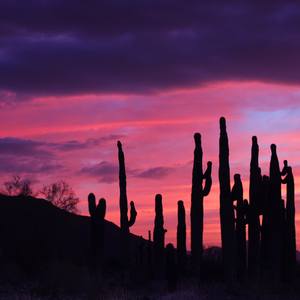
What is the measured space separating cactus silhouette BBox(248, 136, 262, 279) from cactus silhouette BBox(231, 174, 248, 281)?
34 cm

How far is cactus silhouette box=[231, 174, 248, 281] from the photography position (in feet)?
97.8

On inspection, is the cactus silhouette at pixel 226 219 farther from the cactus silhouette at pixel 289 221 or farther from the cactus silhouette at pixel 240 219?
the cactus silhouette at pixel 289 221

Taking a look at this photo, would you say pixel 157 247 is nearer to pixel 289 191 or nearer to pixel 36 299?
pixel 289 191

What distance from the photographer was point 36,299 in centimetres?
2378

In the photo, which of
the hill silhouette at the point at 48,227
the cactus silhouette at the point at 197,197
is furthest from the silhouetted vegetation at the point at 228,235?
the hill silhouette at the point at 48,227

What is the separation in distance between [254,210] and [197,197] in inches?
104

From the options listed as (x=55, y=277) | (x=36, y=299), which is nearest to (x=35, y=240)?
(x=55, y=277)

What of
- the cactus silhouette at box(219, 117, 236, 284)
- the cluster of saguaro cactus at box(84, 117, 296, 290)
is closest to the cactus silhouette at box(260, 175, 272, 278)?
the cluster of saguaro cactus at box(84, 117, 296, 290)

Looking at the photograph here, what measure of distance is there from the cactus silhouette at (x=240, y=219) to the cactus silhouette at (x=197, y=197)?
117 cm

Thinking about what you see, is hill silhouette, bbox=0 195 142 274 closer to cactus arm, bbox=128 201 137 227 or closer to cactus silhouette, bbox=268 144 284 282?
cactus arm, bbox=128 201 137 227

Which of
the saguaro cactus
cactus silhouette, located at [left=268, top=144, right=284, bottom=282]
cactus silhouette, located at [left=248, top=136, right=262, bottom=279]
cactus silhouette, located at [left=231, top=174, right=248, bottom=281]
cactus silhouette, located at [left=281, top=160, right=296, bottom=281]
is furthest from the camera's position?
the saguaro cactus

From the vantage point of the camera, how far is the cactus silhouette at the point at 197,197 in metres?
29.2

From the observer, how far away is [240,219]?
31.7 meters

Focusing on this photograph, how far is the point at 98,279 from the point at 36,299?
4.72 m
